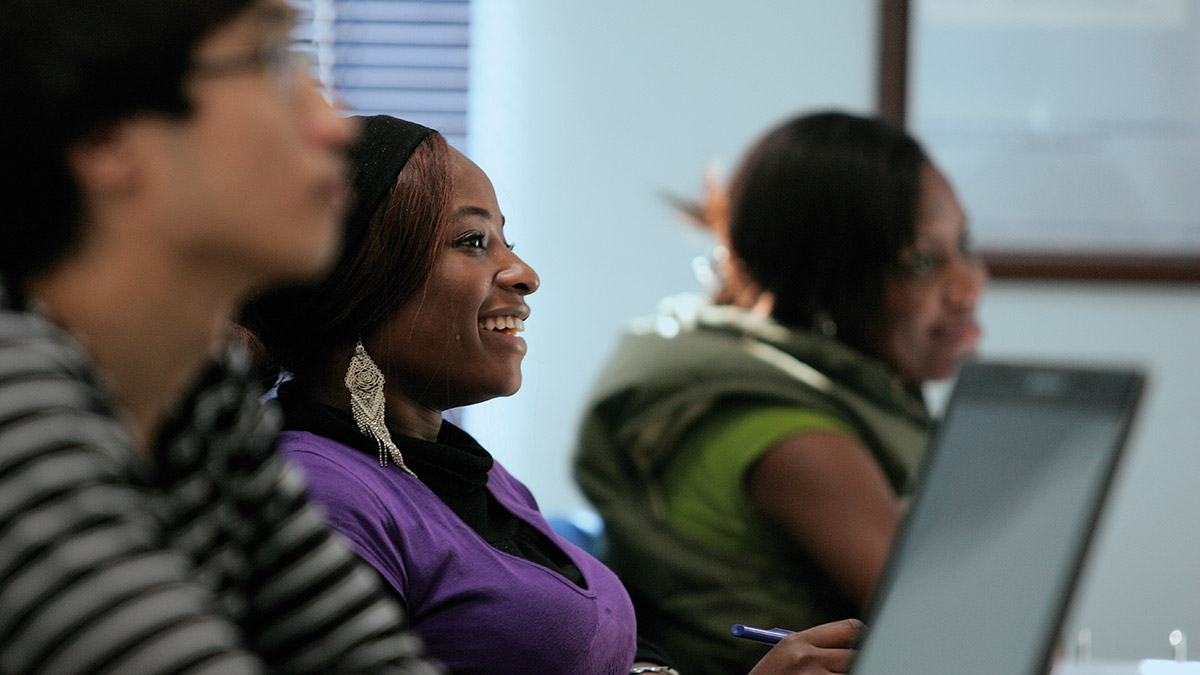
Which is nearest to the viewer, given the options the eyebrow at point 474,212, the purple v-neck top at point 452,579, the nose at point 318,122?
the nose at point 318,122

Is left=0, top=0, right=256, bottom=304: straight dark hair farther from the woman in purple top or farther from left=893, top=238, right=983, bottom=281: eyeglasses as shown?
left=893, top=238, right=983, bottom=281: eyeglasses

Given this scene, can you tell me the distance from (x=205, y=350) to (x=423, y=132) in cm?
52

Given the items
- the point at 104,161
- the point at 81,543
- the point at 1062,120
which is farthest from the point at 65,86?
the point at 1062,120

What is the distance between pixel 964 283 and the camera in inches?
71.1

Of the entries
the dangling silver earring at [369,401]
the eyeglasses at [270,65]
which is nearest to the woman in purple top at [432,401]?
the dangling silver earring at [369,401]

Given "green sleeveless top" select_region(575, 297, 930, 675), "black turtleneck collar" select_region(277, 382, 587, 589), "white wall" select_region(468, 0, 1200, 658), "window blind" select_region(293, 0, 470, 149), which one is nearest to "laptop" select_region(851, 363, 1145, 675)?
"black turtleneck collar" select_region(277, 382, 587, 589)

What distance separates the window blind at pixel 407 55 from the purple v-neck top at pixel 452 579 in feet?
4.35

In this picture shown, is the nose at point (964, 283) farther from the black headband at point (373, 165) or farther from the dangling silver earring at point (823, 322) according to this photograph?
the black headband at point (373, 165)

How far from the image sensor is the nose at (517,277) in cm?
106

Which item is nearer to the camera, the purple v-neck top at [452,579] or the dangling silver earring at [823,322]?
the purple v-neck top at [452,579]

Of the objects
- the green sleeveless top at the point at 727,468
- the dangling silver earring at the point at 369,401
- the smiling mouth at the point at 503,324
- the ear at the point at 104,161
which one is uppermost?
the ear at the point at 104,161

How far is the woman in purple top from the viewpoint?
948 millimetres

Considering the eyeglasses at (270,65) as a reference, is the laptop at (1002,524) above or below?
below

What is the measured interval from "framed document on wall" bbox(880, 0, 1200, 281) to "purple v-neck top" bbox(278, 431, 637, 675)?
4.69 feet
